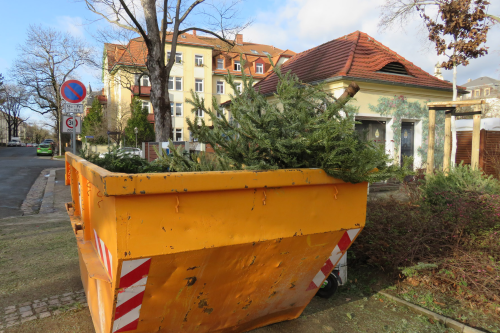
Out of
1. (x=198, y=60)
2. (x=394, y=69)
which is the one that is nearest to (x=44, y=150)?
(x=198, y=60)

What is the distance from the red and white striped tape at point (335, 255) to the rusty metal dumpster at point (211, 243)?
1 centimetres

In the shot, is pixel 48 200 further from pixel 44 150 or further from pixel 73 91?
pixel 44 150

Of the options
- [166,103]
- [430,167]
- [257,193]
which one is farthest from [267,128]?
[166,103]

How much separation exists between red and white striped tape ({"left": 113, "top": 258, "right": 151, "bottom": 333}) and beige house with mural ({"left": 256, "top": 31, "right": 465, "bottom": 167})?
8.87 m

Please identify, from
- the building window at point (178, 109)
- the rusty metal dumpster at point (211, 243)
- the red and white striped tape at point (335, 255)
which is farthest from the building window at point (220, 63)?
the red and white striped tape at point (335, 255)

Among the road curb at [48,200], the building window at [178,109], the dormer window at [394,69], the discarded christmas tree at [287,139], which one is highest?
the building window at [178,109]

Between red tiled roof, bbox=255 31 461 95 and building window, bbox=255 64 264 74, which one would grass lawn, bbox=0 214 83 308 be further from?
building window, bbox=255 64 264 74

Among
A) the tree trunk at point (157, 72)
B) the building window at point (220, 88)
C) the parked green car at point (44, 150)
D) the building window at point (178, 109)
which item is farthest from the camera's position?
the building window at point (220, 88)

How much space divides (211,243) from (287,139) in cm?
85

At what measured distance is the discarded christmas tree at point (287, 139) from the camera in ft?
7.86

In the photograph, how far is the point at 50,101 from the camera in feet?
139

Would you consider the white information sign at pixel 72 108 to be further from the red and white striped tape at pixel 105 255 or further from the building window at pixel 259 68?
the building window at pixel 259 68

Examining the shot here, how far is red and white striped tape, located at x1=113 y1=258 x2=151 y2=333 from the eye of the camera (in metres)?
1.93

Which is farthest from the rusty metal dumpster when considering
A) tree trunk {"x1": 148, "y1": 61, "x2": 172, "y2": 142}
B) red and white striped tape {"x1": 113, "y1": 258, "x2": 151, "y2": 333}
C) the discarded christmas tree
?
tree trunk {"x1": 148, "y1": 61, "x2": 172, "y2": 142}
